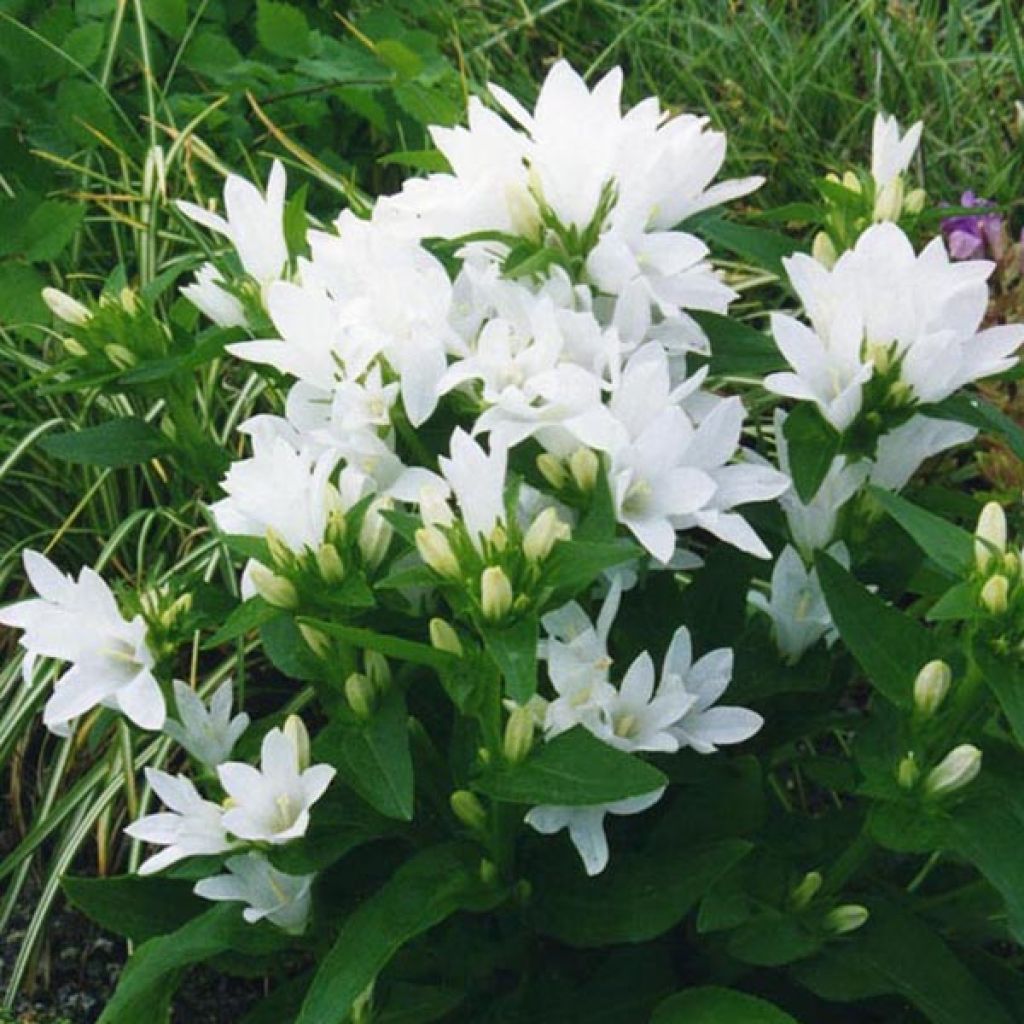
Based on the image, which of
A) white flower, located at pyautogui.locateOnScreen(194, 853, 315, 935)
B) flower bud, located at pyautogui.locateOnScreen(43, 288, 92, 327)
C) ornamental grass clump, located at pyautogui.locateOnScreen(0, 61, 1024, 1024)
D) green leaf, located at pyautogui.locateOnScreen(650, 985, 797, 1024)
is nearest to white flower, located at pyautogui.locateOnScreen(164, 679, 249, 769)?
ornamental grass clump, located at pyautogui.locateOnScreen(0, 61, 1024, 1024)

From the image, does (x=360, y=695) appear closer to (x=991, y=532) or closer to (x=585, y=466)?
(x=585, y=466)

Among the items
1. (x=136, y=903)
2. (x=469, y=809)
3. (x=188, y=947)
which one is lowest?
(x=136, y=903)

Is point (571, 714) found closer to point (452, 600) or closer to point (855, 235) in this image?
point (452, 600)

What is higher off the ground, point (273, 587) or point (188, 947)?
point (273, 587)

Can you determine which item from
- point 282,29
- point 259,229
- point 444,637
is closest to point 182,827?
point 444,637

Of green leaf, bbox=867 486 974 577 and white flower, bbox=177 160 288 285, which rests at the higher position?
green leaf, bbox=867 486 974 577

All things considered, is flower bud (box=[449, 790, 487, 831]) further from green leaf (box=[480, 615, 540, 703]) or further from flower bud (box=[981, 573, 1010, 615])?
flower bud (box=[981, 573, 1010, 615])

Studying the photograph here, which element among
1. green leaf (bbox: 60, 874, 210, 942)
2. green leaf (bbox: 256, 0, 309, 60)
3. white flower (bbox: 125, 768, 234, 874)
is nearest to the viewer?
white flower (bbox: 125, 768, 234, 874)

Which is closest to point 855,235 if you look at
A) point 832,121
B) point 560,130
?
point 560,130
